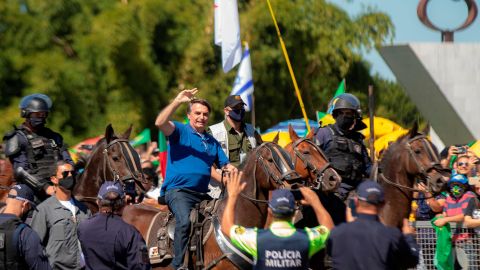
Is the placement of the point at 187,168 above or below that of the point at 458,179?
above

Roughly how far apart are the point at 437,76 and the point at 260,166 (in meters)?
10.4

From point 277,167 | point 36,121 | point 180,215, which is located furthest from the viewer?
point 36,121

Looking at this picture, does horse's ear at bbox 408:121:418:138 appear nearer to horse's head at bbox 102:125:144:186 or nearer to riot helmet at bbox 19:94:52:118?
horse's head at bbox 102:125:144:186

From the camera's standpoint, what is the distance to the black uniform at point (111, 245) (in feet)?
34.3

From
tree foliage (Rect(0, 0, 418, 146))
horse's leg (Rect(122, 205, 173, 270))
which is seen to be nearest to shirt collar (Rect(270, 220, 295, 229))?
horse's leg (Rect(122, 205, 173, 270))

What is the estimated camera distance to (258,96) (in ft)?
113

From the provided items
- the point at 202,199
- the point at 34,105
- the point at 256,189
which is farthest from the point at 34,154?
the point at 256,189

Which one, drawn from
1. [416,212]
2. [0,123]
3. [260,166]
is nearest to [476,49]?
[416,212]

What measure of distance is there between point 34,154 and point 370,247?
5906 millimetres

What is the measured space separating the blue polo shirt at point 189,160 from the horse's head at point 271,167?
0.68 m

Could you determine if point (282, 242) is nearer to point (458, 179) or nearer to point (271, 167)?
point (271, 167)

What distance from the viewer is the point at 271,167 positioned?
40.4ft

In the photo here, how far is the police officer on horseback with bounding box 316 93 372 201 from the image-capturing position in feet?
45.3

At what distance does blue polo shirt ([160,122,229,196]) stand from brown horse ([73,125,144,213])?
51 centimetres
